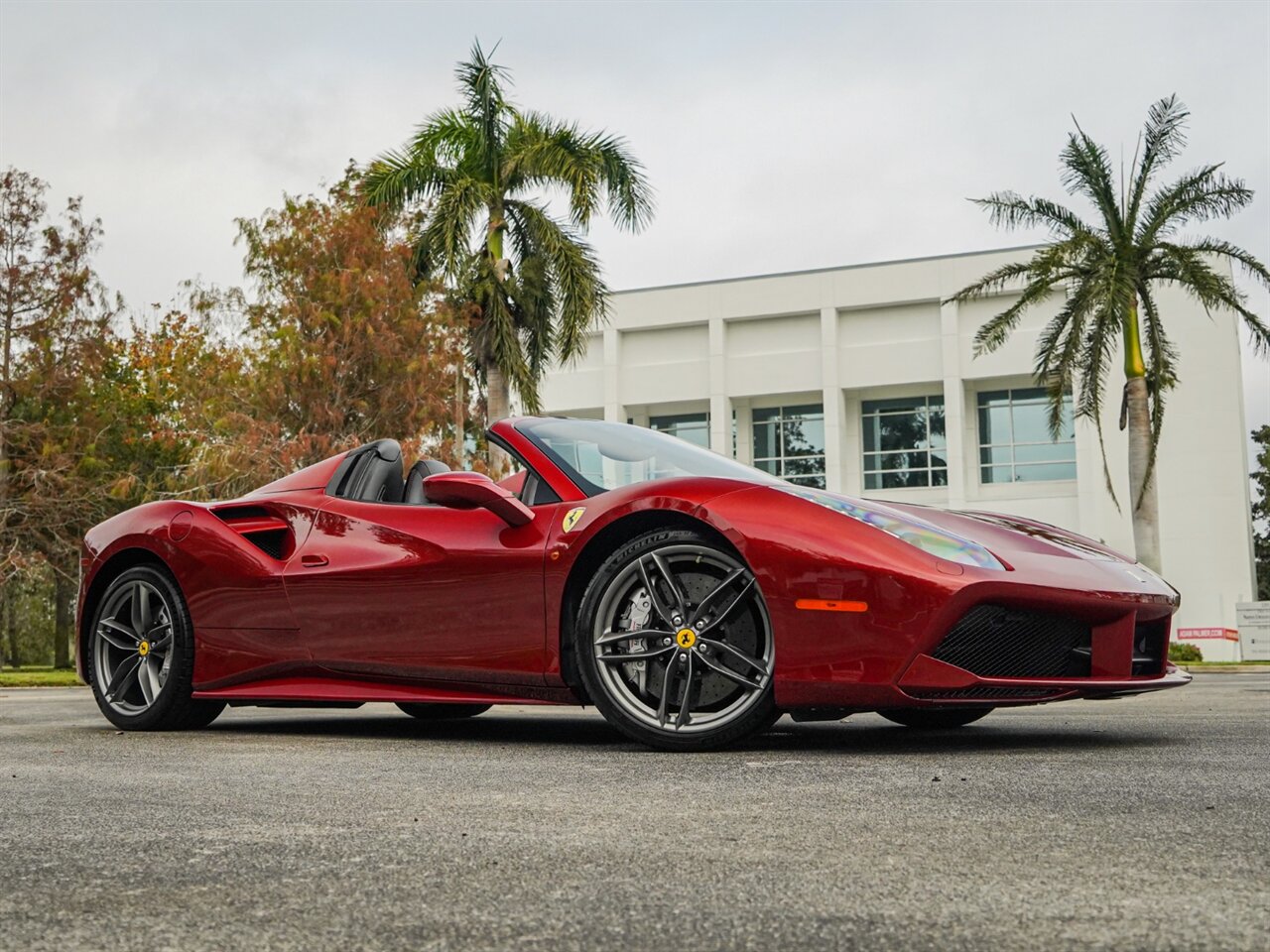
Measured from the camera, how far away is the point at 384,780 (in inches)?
141

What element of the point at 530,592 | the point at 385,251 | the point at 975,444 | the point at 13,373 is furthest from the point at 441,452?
the point at 975,444

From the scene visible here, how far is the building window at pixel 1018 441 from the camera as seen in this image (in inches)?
1608

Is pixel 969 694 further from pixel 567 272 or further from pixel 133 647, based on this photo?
pixel 567 272

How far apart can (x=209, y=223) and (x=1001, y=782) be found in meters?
21.2

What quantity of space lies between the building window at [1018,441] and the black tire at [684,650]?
1503 inches

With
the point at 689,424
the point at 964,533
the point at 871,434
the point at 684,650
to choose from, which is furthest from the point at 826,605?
the point at 689,424

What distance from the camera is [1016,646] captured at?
13.4 feet

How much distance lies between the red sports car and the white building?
112 ft

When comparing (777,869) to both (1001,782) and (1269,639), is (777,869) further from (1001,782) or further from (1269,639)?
(1269,639)

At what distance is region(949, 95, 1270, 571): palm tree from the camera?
23.1 metres

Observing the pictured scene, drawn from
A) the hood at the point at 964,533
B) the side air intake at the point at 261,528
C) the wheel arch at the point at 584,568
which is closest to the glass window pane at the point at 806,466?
the side air intake at the point at 261,528

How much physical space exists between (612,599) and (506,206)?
19736 millimetres

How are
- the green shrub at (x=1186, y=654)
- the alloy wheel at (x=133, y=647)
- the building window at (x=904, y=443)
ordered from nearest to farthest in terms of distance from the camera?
the alloy wheel at (x=133, y=647) < the green shrub at (x=1186, y=654) < the building window at (x=904, y=443)

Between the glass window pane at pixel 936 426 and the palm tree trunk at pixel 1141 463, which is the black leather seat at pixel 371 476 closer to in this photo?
the palm tree trunk at pixel 1141 463
